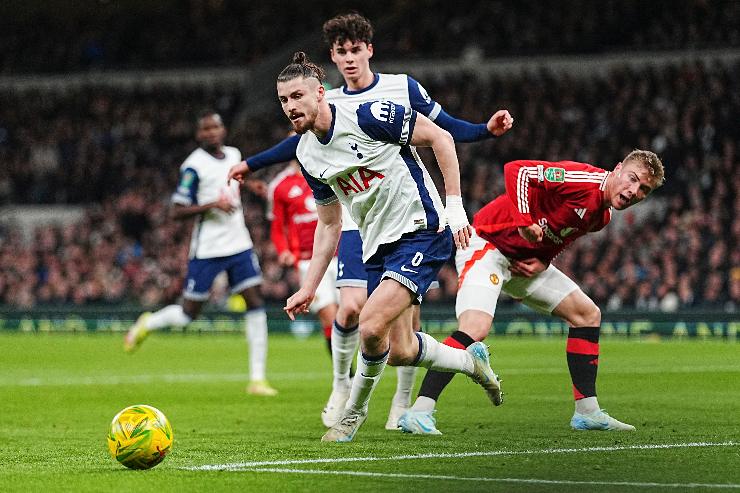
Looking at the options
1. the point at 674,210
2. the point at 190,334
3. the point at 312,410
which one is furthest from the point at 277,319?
the point at 312,410

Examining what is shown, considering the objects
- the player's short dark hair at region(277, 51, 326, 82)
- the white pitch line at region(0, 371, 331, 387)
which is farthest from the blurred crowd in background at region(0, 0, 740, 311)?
the player's short dark hair at region(277, 51, 326, 82)

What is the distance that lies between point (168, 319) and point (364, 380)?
5976 millimetres

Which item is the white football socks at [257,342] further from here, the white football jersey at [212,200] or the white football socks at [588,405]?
the white football socks at [588,405]

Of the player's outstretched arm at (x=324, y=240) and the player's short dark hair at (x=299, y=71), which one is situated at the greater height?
the player's short dark hair at (x=299, y=71)

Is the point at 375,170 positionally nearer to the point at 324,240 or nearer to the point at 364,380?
the point at 324,240

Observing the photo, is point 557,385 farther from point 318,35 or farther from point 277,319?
point 318,35

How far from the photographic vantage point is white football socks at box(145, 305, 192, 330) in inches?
549

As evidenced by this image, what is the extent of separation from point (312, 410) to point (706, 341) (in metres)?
13.2

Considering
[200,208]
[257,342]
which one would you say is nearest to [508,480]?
[257,342]

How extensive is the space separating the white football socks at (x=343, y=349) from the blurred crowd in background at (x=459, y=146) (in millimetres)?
15615

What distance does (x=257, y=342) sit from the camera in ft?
44.7

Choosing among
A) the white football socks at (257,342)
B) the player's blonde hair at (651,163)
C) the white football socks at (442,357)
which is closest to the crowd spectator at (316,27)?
the white football socks at (257,342)

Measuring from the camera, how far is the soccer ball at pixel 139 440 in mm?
7035

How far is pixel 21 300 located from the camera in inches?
1294
